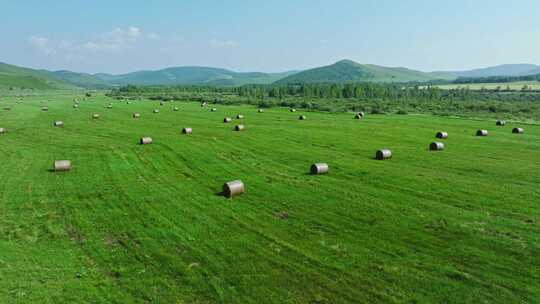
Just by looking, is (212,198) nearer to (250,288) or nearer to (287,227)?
(287,227)

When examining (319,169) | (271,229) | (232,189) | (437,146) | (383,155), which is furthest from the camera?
(437,146)

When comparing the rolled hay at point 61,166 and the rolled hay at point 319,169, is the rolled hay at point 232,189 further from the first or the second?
the rolled hay at point 61,166

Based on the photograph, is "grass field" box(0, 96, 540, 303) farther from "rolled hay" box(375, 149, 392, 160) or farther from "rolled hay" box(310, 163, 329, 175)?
"rolled hay" box(310, 163, 329, 175)

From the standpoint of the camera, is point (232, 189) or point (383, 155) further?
point (383, 155)

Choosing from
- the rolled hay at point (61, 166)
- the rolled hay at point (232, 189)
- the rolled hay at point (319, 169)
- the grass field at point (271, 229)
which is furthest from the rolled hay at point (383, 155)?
the rolled hay at point (61, 166)

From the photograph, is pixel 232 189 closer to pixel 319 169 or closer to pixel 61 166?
pixel 319 169

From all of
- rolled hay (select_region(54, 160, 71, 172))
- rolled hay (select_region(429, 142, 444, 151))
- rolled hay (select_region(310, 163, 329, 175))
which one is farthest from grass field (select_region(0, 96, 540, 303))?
rolled hay (select_region(429, 142, 444, 151))

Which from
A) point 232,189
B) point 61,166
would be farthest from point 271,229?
point 61,166

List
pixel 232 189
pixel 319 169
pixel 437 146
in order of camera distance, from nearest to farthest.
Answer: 1. pixel 232 189
2. pixel 319 169
3. pixel 437 146
